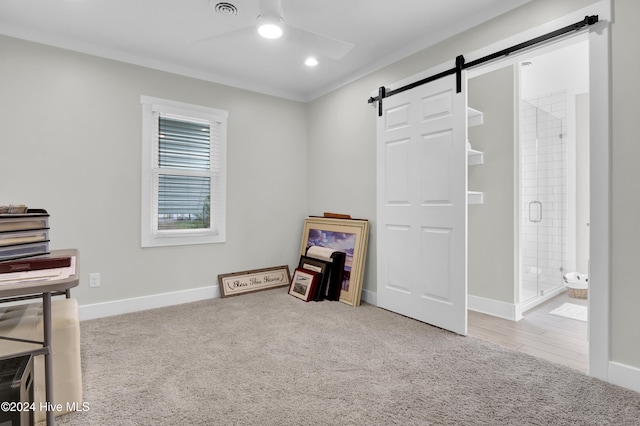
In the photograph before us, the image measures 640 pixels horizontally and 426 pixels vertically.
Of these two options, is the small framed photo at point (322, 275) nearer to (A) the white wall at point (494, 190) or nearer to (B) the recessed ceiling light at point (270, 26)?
(A) the white wall at point (494, 190)

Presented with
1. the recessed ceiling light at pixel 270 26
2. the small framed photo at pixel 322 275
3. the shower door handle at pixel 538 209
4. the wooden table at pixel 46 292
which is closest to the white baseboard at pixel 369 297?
the small framed photo at pixel 322 275

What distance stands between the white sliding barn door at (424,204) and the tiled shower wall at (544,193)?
1536 millimetres

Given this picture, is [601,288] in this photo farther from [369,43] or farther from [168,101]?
[168,101]

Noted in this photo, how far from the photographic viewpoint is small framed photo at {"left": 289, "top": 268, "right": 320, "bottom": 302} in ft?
12.1

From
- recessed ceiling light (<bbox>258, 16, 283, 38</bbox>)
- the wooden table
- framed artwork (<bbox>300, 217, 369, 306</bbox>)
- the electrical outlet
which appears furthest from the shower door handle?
the electrical outlet

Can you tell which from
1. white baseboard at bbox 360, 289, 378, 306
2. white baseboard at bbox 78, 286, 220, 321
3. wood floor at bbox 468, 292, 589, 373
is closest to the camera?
wood floor at bbox 468, 292, 589, 373

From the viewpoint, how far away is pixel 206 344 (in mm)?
2580

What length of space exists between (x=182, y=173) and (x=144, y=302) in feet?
4.52

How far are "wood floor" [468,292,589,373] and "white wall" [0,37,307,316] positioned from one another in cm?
251

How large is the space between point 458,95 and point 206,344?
2.79 m

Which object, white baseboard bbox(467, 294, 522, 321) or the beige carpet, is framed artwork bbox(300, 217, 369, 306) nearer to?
the beige carpet

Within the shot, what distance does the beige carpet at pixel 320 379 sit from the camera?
67.0 inches

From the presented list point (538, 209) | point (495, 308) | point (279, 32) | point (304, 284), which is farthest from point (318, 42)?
point (538, 209)

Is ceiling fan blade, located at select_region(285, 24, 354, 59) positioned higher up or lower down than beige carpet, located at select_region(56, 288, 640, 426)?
higher up
